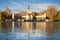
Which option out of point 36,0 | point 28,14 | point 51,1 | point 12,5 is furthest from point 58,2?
point 12,5

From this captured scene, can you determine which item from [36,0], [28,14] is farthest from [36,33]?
[36,0]

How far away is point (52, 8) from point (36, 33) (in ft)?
1.81

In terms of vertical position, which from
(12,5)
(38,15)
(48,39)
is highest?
(12,5)

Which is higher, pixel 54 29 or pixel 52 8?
pixel 52 8

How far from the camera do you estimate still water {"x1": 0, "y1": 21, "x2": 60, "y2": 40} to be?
2.92 meters

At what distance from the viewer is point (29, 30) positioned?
2.98 meters

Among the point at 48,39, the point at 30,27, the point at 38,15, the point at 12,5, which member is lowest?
the point at 48,39

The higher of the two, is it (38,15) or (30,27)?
(38,15)

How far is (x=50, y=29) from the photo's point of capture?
A: 298cm

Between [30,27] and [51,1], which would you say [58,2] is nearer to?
[51,1]

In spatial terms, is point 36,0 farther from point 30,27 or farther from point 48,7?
point 30,27

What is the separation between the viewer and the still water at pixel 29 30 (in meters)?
2.92

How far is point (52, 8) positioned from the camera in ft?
9.96

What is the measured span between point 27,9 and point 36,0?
0.23 meters
